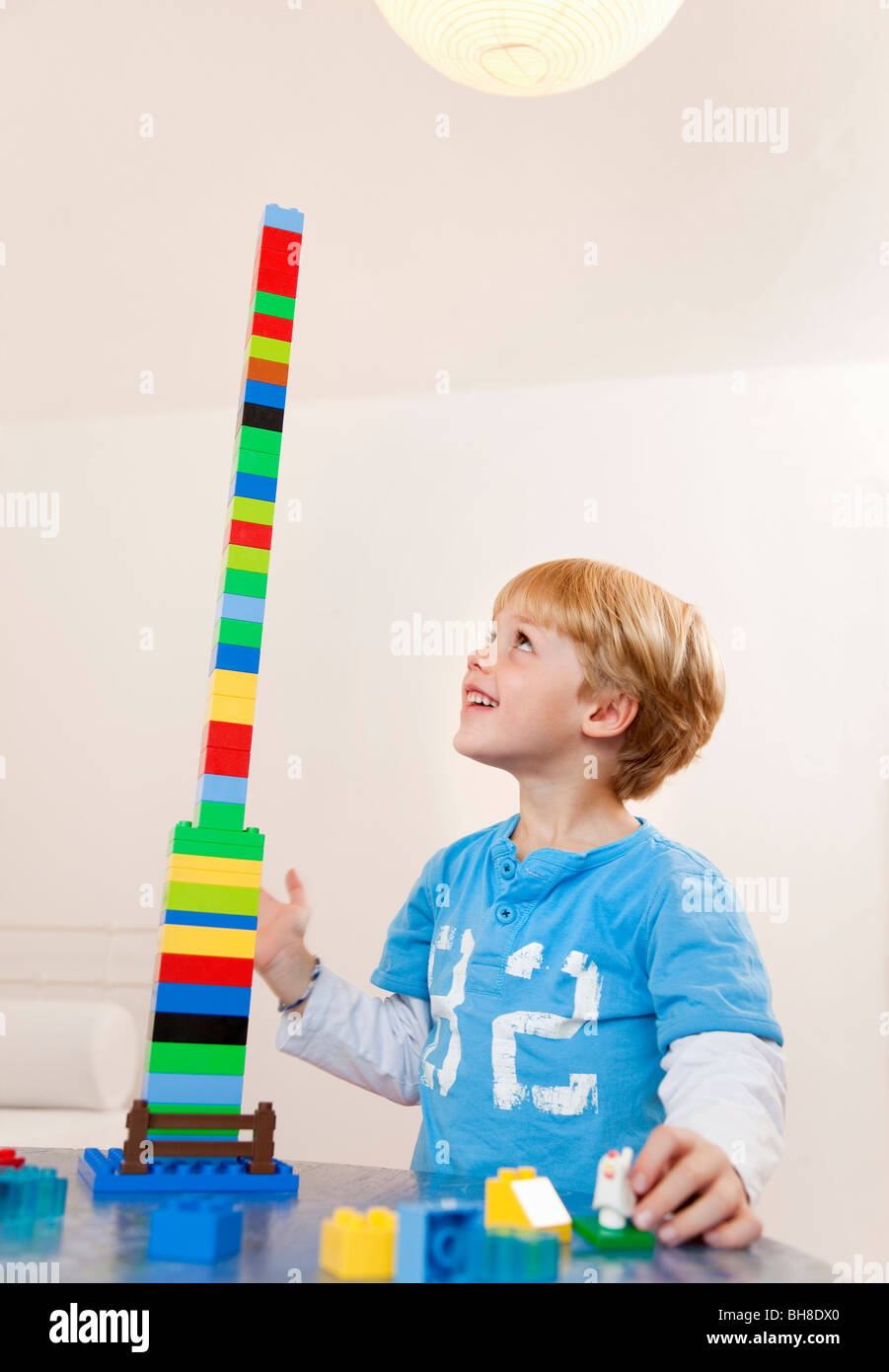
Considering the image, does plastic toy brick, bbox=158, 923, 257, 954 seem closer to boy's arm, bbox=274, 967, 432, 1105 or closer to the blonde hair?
boy's arm, bbox=274, 967, 432, 1105

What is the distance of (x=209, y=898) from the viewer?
74 centimetres

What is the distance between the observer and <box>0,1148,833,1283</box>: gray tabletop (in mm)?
474

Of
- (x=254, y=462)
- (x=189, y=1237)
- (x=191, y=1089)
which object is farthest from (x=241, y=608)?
(x=189, y=1237)

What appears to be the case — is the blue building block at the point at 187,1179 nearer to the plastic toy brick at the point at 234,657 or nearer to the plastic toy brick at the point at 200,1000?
the plastic toy brick at the point at 200,1000

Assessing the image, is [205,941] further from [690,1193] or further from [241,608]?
[690,1193]

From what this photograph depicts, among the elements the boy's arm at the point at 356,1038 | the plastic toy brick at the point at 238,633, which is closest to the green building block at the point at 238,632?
the plastic toy brick at the point at 238,633

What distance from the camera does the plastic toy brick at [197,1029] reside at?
2.34 feet

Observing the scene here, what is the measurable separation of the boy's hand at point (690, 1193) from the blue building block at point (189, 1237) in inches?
8.0

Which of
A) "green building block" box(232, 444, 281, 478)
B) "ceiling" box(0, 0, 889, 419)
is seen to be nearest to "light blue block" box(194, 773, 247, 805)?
"green building block" box(232, 444, 281, 478)

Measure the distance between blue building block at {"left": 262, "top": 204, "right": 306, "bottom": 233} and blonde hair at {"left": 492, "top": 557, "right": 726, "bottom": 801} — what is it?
0.39 meters

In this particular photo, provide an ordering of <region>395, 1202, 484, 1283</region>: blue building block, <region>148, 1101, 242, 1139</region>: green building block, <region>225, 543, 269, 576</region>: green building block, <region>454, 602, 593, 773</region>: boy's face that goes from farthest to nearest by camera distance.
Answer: <region>454, 602, 593, 773</region>: boy's face, <region>225, 543, 269, 576</region>: green building block, <region>148, 1101, 242, 1139</region>: green building block, <region>395, 1202, 484, 1283</region>: blue building block

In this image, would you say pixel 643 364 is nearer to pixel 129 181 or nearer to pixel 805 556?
pixel 805 556

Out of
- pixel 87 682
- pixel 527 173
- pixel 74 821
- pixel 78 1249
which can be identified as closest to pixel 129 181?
pixel 527 173

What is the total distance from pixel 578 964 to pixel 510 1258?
0.41 metres
